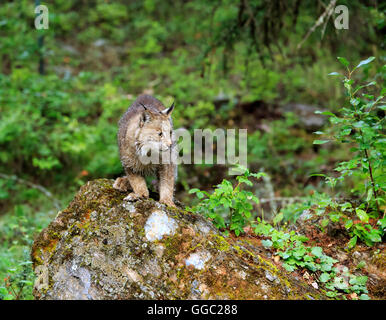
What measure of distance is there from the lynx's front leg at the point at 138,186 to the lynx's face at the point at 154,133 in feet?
0.93

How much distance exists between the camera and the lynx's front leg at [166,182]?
3.69 m

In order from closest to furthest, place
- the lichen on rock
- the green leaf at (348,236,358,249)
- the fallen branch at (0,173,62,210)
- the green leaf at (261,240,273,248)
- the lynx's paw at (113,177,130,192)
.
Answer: the lichen on rock, the green leaf at (348,236,358,249), the green leaf at (261,240,273,248), the lynx's paw at (113,177,130,192), the fallen branch at (0,173,62,210)

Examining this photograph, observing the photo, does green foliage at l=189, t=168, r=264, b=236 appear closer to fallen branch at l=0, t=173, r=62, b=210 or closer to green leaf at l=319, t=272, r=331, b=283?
green leaf at l=319, t=272, r=331, b=283

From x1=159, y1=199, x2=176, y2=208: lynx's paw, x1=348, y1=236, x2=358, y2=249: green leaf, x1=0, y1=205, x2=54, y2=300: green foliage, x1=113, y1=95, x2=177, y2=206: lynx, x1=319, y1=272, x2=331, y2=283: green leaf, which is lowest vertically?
x1=0, y1=205, x2=54, y2=300: green foliage

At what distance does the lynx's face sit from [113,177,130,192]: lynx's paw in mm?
377

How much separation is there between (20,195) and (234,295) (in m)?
5.78

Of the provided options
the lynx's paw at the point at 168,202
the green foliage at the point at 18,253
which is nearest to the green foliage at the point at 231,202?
the lynx's paw at the point at 168,202

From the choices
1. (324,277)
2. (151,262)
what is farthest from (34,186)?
(324,277)

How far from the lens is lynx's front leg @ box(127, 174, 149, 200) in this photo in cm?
356

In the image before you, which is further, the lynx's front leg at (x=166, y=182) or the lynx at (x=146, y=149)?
the lynx's front leg at (x=166, y=182)

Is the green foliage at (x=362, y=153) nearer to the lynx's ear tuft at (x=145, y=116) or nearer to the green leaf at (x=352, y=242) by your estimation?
the green leaf at (x=352, y=242)

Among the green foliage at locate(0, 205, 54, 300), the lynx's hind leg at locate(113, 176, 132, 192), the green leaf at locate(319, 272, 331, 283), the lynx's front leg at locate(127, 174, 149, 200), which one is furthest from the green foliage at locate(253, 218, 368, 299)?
the green foliage at locate(0, 205, 54, 300)

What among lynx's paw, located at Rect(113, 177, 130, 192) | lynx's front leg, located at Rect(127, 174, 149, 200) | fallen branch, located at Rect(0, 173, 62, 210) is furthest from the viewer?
fallen branch, located at Rect(0, 173, 62, 210)
